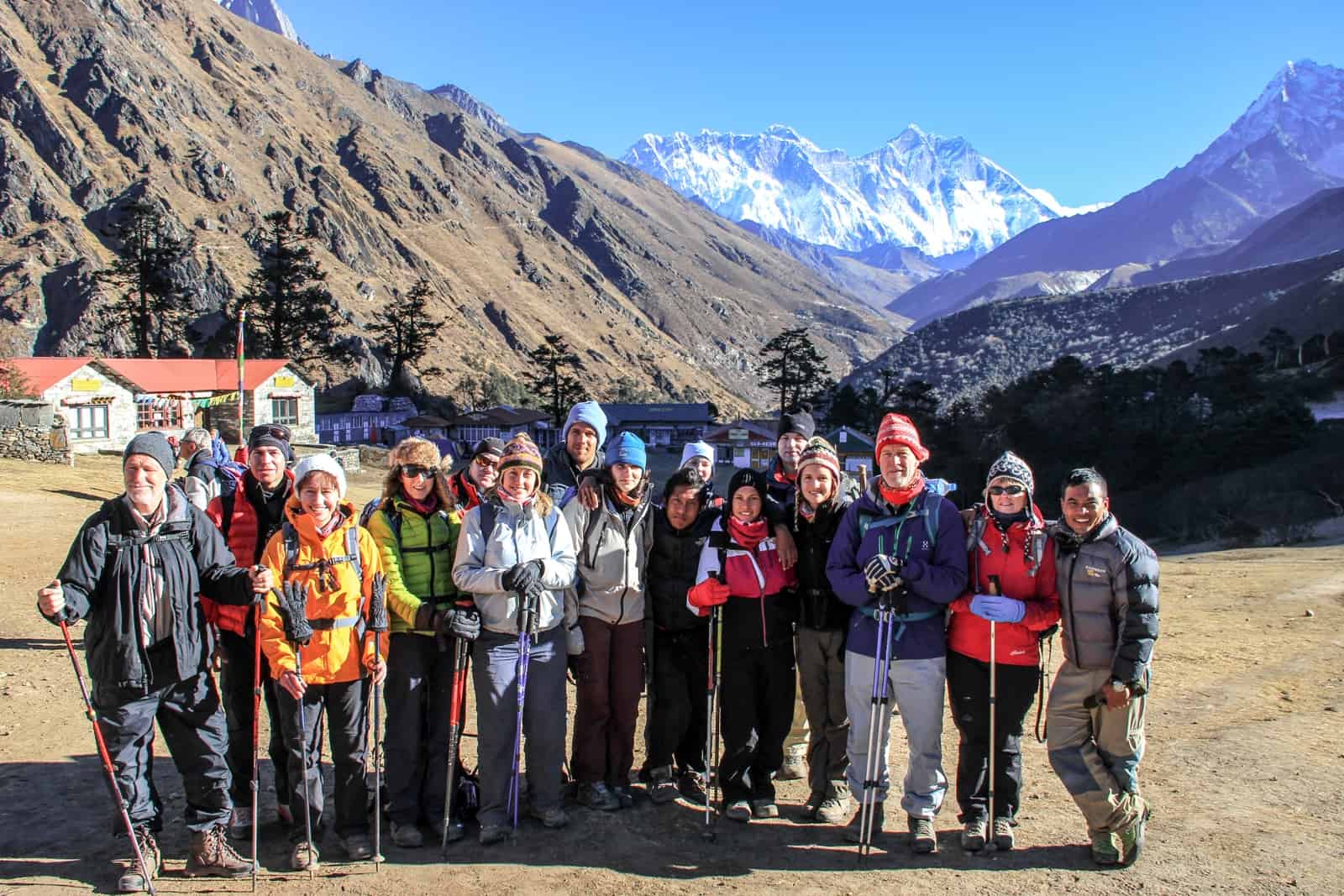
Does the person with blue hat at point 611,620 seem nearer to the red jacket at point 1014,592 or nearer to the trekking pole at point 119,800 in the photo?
the red jacket at point 1014,592

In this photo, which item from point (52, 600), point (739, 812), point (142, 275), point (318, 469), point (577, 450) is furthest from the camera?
point (142, 275)

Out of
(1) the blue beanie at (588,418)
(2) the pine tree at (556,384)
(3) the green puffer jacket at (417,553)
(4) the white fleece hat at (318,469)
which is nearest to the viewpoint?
(4) the white fleece hat at (318,469)

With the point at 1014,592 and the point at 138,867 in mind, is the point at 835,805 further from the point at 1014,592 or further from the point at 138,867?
the point at 138,867

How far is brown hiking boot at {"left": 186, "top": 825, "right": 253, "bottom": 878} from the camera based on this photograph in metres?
4.62

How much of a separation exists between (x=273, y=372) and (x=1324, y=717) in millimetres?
46261

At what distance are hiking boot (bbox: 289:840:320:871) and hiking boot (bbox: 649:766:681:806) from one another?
6.49ft

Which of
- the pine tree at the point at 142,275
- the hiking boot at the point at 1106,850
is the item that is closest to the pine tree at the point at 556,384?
the pine tree at the point at 142,275

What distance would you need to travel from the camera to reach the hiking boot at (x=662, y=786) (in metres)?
5.60

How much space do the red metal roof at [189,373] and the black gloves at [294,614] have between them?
4048cm

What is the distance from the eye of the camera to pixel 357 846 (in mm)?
4855

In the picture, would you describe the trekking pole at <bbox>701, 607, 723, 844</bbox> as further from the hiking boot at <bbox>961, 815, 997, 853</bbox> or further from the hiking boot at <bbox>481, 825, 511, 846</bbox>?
the hiking boot at <bbox>961, 815, 997, 853</bbox>

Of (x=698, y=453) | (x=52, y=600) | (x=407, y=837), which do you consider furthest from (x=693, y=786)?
(x=52, y=600)

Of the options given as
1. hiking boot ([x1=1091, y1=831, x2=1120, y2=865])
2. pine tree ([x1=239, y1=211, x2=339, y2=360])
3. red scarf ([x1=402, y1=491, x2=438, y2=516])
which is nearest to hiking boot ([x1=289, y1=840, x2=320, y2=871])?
red scarf ([x1=402, y1=491, x2=438, y2=516])

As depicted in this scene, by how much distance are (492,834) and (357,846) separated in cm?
72
